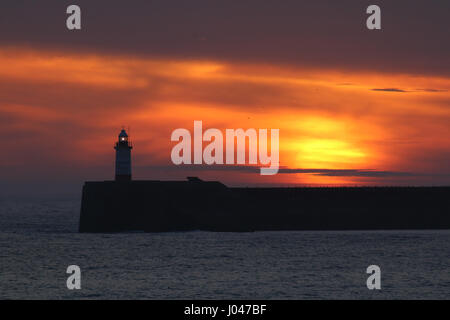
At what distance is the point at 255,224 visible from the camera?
5909cm

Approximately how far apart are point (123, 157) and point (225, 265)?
20160mm

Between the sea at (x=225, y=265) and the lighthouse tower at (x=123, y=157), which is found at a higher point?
the lighthouse tower at (x=123, y=157)

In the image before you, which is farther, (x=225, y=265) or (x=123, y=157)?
(x=123, y=157)

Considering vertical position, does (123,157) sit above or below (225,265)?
above

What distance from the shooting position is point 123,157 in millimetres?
53031

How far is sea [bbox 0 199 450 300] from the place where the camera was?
26.9 metres

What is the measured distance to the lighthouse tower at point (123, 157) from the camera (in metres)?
52.5

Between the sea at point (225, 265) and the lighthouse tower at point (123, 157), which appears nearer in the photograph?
the sea at point (225, 265)

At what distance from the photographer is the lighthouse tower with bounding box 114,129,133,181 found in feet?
172

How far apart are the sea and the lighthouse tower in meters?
4.71

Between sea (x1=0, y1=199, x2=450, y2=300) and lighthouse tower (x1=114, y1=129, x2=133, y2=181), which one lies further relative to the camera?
lighthouse tower (x1=114, y1=129, x2=133, y2=181)

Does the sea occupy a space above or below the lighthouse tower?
below

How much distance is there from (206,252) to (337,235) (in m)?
17.7

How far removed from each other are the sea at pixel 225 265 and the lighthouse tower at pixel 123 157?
4.71 metres
